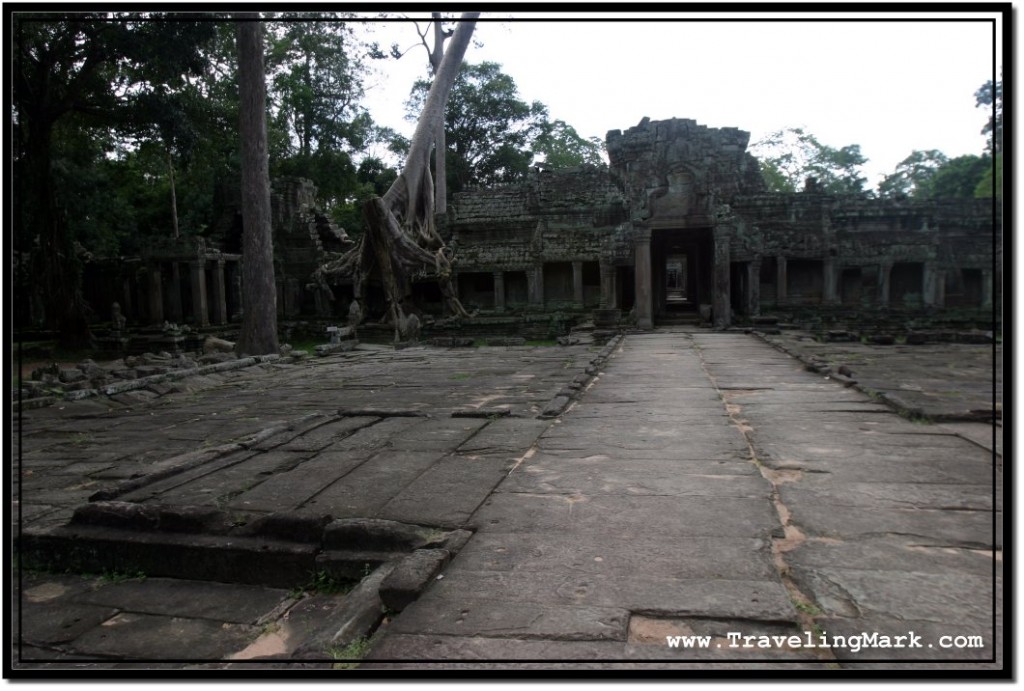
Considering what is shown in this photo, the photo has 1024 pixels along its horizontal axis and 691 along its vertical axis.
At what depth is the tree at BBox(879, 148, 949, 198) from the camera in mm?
39312

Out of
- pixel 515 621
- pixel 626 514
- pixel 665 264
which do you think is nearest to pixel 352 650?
pixel 515 621

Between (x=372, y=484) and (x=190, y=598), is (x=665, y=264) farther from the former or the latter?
(x=190, y=598)

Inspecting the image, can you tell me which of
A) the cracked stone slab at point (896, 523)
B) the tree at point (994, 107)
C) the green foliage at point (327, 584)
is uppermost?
the tree at point (994, 107)

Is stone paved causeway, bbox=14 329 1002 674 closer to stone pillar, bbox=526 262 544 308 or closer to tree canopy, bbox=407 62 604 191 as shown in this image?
stone pillar, bbox=526 262 544 308

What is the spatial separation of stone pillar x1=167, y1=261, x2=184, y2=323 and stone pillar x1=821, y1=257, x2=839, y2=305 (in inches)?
972

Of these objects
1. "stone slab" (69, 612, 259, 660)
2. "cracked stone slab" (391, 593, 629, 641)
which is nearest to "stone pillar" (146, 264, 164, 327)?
"stone slab" (69, 612, 259, 660)

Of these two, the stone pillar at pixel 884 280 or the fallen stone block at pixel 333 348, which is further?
the stone pillar at pixel 884 280

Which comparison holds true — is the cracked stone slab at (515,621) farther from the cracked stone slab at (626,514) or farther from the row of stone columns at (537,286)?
the row of stone columns at (537,286)

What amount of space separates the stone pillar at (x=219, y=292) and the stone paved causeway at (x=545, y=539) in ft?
68.3

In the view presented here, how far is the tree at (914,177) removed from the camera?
39.3 m

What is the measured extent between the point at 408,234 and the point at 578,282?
7.83m

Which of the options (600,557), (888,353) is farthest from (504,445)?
(888,353)

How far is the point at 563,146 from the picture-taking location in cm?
4628

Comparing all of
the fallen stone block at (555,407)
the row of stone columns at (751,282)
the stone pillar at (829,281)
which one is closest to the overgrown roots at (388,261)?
the row of stone columns at (751,282)
